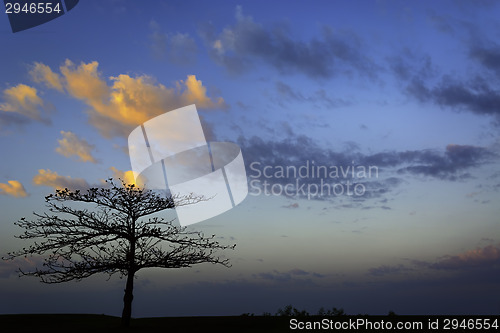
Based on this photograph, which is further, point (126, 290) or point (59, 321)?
point (59, 321)

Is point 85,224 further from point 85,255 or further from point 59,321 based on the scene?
point 59,321

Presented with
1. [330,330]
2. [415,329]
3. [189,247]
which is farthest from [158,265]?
[415,329]

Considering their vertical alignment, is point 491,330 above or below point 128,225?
below

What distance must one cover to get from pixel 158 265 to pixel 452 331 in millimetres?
15955

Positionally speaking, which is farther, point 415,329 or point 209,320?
point 209,320

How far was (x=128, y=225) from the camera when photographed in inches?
1093

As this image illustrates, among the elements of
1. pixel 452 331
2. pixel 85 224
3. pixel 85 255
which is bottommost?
pixel 452 331

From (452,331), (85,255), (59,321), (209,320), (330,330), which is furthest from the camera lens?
(59,321)

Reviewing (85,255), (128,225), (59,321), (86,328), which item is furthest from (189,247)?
(59,321)

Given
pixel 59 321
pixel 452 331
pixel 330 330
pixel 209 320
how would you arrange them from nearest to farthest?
1. pixel 452 331
2. pixel 330 330
3. pixel 209 320
4. pixel 59 321

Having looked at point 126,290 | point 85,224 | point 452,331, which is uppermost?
point 85,224

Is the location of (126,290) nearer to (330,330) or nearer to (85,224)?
(85,224)

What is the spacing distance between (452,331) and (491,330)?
197cm

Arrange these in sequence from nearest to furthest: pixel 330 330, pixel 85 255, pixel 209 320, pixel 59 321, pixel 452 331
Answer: pixel 452 331
pixel 330 330
pixel 85 255
pixel 209 320
pixel 59 321
